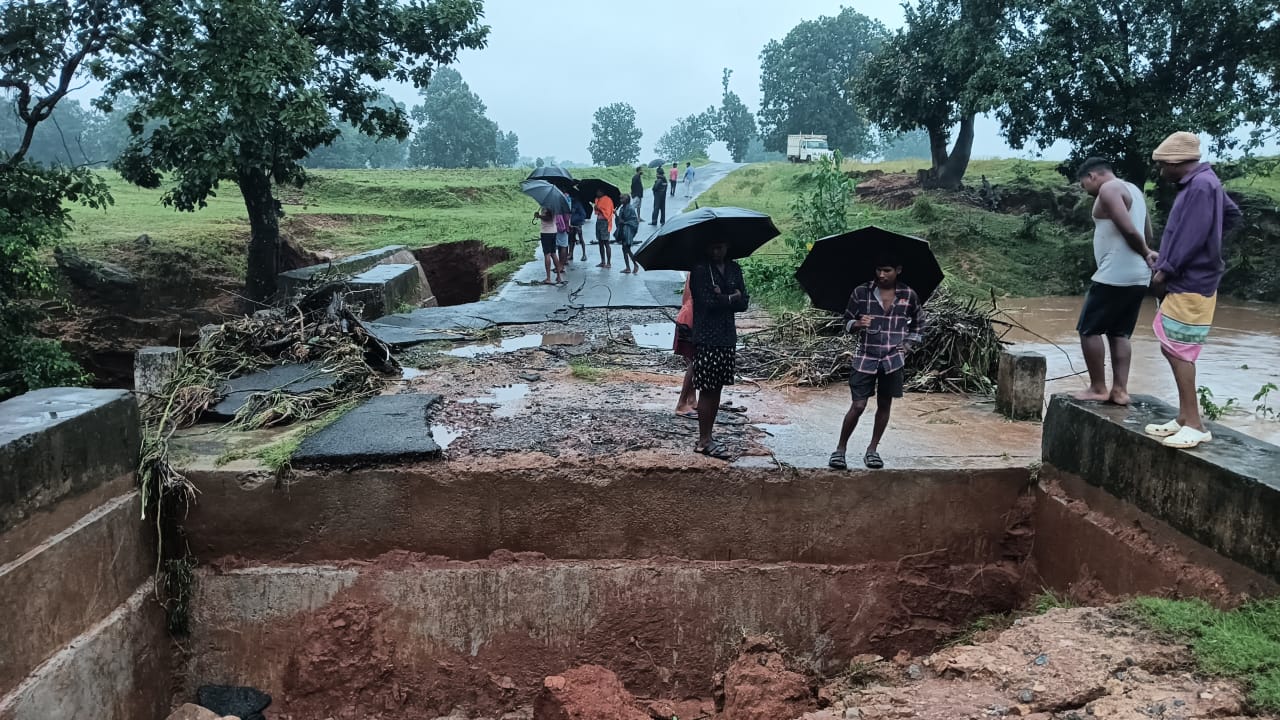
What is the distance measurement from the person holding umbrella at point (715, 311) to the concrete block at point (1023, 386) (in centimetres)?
266

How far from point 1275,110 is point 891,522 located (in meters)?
16.7

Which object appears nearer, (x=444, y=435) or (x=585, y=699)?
(x=585, y=699)

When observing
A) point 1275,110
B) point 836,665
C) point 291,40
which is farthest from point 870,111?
point 836,665

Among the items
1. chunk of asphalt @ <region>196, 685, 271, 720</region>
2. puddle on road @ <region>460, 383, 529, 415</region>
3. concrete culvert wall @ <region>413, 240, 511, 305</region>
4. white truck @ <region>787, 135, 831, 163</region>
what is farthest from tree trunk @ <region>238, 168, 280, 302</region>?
white truck @ <region>787, 135, 831, 163</region>

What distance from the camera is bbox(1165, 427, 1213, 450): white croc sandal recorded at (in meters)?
4.32

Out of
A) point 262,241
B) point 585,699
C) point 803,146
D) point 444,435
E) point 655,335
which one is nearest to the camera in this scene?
point 585,699

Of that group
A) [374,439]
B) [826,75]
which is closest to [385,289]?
[374,439]

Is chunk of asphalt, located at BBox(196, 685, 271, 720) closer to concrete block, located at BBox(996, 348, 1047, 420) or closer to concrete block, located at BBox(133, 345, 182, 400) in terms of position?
concrete block, located at BBox(133, 345, 182, 400)

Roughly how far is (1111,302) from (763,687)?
3.27 m

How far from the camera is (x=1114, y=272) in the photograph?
5141 millimetres

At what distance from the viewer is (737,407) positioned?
6.78 meters

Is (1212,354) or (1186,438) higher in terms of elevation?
(1186,438)

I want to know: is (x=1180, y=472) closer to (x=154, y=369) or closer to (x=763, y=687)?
(x=763, y=687)

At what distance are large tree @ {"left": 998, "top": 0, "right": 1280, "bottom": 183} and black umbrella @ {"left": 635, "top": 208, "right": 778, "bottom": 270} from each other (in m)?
14.9
